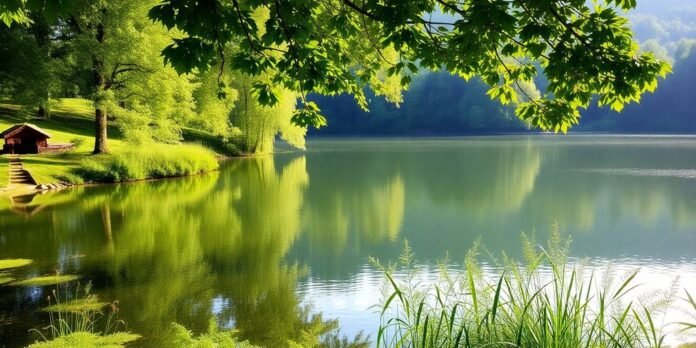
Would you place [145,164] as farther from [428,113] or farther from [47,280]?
[428,113]

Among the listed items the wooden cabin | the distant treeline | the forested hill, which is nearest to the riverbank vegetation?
the wooden cabin

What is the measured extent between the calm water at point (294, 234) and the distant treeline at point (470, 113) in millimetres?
84499

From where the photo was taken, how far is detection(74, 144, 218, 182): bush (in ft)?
85.5

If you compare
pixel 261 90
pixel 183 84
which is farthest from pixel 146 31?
pixel 261 90

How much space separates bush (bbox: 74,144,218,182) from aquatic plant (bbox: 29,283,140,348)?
56.1 feet

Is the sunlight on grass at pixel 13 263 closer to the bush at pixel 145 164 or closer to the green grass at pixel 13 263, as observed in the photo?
the green grass at pixel 13 263

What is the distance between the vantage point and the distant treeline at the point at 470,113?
110 meters

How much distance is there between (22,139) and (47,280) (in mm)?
23768

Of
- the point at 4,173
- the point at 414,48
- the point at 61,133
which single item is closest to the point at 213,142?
the point at 61,133

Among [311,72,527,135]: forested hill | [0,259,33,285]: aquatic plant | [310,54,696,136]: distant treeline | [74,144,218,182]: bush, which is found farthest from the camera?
[311,72,527,135]: forested hill

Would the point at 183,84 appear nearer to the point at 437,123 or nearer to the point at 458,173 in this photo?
the point at 458,173

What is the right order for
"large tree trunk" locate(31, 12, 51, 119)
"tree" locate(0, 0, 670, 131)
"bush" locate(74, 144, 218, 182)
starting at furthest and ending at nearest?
"large tree trunk" locate(31, 12, 51, 119) → "bush" locate(74, 144, 218, 182) → "tree" locate(0, 0, 670, 131)

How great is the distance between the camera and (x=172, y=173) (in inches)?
1156

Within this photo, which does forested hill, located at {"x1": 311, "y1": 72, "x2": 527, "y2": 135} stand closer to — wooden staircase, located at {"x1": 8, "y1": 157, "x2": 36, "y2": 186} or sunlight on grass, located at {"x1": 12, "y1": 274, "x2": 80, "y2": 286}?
wooden staircase, located at {"x1": 8, "y1": 157, "x2": 36, "y2": 186}
